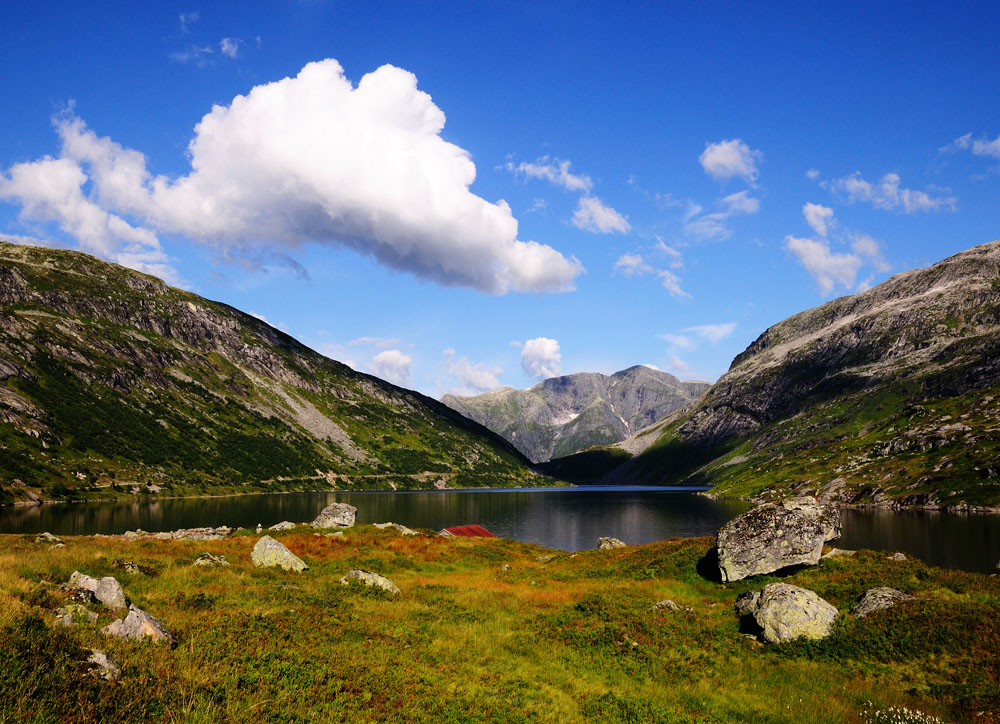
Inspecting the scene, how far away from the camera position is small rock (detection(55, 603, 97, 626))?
14789 mm

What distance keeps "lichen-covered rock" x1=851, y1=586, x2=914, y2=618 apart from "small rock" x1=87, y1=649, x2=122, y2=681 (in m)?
28.9

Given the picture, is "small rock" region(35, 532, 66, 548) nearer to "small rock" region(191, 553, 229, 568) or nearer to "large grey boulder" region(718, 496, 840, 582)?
"small rock" region(191, 553, 229, 568)

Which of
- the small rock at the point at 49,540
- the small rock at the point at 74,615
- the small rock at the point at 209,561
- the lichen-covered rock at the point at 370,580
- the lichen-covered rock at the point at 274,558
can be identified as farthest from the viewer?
the lichen-covered rock at the point at 274,558

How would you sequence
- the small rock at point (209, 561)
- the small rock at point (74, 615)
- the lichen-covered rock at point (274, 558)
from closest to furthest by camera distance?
the small rock at point (74, 615) < the small rock at point (209, 561) < the lichen-covered rock at point (274, 558)

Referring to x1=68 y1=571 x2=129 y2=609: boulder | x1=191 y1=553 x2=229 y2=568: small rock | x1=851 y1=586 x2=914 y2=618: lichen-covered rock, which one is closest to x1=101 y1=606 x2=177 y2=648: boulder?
x1=68 y1=571 x2=129 y2=609: boulder

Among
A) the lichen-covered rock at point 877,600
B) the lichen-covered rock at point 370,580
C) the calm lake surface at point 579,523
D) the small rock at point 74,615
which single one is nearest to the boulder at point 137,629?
the small rock at point 74,615

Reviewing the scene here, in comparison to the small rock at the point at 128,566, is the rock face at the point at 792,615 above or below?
below

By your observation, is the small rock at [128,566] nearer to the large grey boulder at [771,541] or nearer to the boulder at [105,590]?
the boulder at [105,590]

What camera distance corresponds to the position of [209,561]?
34469 millimetres

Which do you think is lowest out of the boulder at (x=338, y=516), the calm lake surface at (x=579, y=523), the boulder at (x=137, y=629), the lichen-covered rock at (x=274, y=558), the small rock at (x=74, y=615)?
the calm lake surface at (x=579, y=523)

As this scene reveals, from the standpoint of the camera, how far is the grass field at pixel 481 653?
12.0 metres

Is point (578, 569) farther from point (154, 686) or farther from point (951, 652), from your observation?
point (154, 686)

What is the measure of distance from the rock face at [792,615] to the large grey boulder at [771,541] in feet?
27.9

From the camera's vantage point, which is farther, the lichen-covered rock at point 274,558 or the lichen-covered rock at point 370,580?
the lichen-covered rock at point 274,558
